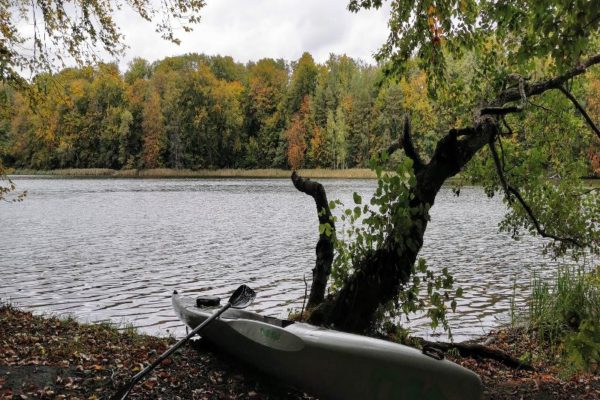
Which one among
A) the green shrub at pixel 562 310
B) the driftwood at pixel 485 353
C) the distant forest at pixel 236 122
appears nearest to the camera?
the driftwood at pixel 485 353

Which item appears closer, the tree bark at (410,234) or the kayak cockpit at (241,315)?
the kayak cockpit at (241,315)

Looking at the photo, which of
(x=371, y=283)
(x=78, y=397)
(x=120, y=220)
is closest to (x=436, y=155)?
(x=371, y=283)

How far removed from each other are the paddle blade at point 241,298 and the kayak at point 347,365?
0.47 meters

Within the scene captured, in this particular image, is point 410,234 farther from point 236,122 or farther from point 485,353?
point 236,122

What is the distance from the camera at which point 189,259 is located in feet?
61.9

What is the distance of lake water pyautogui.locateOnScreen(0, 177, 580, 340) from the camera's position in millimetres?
12375

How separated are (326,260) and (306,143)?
86175 mm

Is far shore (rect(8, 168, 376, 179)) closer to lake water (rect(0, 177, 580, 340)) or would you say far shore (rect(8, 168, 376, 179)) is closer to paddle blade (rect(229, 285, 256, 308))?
lake water (rect(0, 177, 580, 340))

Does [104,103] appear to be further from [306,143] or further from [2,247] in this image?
[2,247]

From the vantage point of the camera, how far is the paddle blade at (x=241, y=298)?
658 cm

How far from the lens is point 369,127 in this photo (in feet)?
291

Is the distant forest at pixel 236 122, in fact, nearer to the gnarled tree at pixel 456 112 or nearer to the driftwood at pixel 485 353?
the gnarled tree at pixel 456 112

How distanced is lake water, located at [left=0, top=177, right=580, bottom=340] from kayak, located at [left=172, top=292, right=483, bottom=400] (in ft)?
16.3

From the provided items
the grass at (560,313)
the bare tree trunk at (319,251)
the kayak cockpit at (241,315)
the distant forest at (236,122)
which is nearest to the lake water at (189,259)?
the grass at (560,313)
